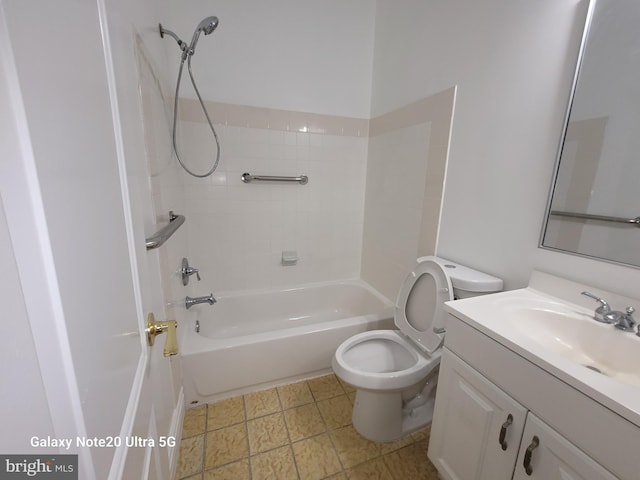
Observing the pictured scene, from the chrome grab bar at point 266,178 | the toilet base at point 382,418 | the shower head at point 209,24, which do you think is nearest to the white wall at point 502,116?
the toilet base at point 382,418

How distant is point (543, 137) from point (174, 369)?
194 centimetres

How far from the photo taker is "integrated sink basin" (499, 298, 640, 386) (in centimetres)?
78

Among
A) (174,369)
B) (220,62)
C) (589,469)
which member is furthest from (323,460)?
(220,62)

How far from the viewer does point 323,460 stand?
1247 mm

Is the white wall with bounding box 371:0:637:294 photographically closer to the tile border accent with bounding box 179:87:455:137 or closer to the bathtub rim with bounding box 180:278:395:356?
the tile border accent with bounding box 179:87:455:137

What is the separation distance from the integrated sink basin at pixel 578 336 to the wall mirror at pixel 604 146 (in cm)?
24

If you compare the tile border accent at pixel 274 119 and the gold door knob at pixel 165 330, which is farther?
the tile border accent at pixel 274 119

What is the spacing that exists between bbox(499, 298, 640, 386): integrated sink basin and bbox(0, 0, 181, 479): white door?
100 cm

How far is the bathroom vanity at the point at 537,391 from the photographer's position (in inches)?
23.2

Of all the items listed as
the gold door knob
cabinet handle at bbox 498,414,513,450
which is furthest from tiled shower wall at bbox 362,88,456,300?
the gold door knob

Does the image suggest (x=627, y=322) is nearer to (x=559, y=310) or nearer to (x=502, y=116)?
(x=559, y=310)

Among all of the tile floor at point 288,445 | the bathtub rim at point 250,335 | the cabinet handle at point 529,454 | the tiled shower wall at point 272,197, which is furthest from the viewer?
the tiled shower wall at point 272,197

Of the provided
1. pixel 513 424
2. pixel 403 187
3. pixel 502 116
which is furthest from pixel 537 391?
pixel 403 187

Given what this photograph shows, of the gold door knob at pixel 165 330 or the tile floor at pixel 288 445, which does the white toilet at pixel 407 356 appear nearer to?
the tile floor at pixel 288 445
